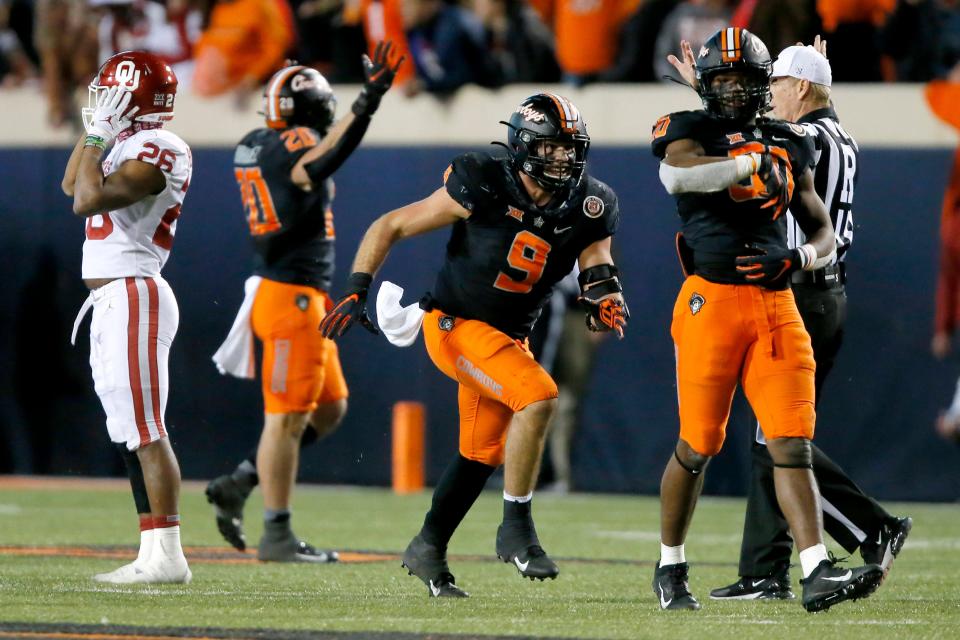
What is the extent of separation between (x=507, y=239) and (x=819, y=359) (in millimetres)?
1262

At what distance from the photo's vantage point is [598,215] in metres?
6.07

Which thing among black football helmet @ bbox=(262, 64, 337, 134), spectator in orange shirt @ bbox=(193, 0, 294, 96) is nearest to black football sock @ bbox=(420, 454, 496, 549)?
black football helmet @ bbox=(262, 64, 337, 134)

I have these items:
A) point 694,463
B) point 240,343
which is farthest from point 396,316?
point 240,343

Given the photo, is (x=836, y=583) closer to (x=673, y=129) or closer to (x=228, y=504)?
(x=673, y=129)

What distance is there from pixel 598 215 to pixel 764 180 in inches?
26.4

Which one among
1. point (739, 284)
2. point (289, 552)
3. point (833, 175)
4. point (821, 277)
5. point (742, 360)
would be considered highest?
point (833, 175)

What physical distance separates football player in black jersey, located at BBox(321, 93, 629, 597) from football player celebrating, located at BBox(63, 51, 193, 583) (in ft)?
2.52

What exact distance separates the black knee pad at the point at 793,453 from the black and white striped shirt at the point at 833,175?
1.02 m

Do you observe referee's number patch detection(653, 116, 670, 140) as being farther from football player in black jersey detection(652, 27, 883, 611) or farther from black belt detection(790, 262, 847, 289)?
black belt detection(790, 262, 847, 289)

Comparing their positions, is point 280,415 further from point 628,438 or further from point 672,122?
point 628,438

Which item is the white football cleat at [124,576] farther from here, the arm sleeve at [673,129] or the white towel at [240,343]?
the arm sleeve at [673,129]

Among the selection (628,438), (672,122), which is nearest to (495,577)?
(672,122)

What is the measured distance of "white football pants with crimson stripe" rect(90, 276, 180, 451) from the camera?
617cm

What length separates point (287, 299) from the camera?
25.1 feet
